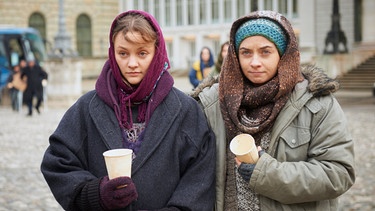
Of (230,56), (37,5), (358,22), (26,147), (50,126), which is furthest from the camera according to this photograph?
(37,5)

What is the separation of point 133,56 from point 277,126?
0.72 meters

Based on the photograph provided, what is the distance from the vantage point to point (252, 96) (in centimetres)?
283

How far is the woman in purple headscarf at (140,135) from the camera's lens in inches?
108

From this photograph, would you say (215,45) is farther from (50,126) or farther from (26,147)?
(26,147)

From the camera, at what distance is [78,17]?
150ft

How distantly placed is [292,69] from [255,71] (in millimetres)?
167

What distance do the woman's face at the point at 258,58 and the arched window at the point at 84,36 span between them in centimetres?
4373

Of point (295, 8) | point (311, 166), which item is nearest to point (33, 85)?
point (311, 166)

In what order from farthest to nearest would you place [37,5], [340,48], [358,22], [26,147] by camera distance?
[37,5]
[358,22]
[340,48]
[26,147]

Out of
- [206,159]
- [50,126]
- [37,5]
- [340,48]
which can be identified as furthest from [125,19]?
[37,5]

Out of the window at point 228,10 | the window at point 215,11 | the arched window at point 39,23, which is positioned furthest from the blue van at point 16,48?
the window at point 215,11

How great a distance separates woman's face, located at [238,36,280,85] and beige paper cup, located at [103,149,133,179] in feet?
2.29

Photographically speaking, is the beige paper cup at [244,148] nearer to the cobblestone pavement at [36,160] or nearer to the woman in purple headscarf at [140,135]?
the woman in purple headscarf at [140,135]

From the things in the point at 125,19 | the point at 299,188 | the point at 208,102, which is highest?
the point at 125,19
